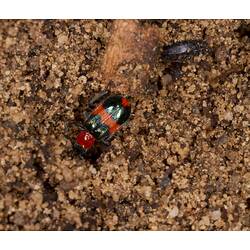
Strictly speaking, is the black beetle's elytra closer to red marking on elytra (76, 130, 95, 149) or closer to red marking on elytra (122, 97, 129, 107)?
red marking on elytra (122, 97, 129, 107)

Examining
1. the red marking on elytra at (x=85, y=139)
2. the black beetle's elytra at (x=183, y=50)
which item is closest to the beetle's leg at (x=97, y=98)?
the red marking on elytra at (x=85, y=139)

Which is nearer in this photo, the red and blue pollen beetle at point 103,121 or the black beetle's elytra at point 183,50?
the red and blue pollen beetle at point 103,121

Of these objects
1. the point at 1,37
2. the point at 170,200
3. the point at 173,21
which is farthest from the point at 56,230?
the point at 173,21

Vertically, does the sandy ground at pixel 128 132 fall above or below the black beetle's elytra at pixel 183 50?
below

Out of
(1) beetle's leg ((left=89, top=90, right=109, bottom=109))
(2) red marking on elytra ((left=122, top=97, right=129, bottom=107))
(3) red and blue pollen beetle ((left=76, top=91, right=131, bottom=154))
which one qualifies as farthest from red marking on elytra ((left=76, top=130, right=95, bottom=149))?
(2) red marking on elytra ((left=122, top=97, right=129, bottom=107))

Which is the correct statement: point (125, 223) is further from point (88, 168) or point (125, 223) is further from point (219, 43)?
point (219, 43)

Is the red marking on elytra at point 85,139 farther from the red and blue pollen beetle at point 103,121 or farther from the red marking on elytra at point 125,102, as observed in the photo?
the red marking on elytra at point 125,102
